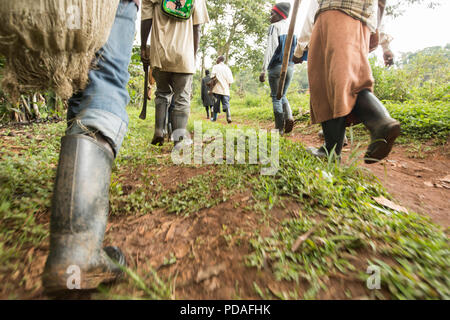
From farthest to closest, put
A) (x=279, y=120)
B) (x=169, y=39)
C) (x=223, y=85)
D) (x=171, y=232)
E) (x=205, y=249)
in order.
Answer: (x=223, y=85) → (x=279, y=120) → (x=169, y=39) → (x=171, y=232) → (x=205, y=249)

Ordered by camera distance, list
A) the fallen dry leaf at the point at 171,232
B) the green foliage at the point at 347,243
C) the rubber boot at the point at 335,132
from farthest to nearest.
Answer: the rubber boot at the point at 335,132, the fallen dry leaf at the point at 171,232, the green foliage at the point at 347,243

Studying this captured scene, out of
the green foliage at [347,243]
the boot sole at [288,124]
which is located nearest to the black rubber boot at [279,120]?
the boot sole at [288,124]

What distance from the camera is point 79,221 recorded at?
641 millimetres

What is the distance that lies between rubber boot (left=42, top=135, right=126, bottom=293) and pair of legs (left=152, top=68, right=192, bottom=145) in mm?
1662

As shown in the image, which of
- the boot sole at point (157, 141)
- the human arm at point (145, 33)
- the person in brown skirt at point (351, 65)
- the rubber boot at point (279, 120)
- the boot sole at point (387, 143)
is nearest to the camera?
the boot sole at point (387, 143)

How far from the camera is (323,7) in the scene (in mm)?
1646

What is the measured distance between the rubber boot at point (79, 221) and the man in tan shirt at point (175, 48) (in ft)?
5.36

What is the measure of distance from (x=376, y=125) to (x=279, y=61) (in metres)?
2.37

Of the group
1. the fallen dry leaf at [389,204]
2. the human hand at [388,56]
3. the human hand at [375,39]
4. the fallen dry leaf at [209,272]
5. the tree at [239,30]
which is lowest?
the fallen dry leaf at [209,272]

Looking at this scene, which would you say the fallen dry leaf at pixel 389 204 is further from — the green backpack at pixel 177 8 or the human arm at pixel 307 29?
the green backpack at pixel 177 8

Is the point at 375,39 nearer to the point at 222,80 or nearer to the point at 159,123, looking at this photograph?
the point at 159,123

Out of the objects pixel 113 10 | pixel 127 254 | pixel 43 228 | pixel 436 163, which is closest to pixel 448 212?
pixel 436 163

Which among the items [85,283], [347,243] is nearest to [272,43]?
[347,243]

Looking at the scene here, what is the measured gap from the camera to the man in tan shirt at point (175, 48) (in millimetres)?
2061
